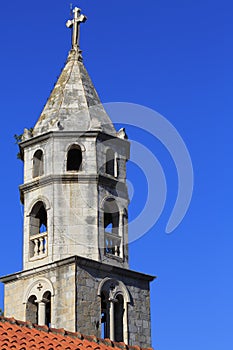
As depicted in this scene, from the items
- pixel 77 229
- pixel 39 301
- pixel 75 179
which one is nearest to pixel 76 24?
pixel 75 179

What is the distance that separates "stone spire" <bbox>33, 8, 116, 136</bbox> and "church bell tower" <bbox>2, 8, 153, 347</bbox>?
33mm

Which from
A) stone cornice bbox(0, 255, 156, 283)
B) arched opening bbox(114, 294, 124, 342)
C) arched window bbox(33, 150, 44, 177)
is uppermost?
arched window bbox(33, 150, 44, 177)

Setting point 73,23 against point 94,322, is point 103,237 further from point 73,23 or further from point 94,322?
point 73,23

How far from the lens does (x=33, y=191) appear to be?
3200 cm

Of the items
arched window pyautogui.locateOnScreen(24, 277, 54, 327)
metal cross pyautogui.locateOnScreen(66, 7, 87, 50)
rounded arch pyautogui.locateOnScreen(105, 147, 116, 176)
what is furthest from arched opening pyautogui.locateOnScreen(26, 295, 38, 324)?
metal cross pyautogui.locateOnScreen(66, 7, 87, 50)

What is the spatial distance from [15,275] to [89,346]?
25.4ft

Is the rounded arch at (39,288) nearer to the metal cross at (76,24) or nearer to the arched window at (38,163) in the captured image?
the arched window at (38,163)

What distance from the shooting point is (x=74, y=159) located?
32.8 metres

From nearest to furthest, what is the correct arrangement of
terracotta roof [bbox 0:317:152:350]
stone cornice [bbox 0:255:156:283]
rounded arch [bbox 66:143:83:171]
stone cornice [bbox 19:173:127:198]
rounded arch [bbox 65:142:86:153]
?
1. terracotta roof [bbox 0:317:152:350]
2. stone cornice [bbox 0:255:156:283]
3. stone cornice [bbox 19:173:127:198]
4. rounded arch [bbox 65:142:86:153]
5. rounded arch [bbox 66:143:83:171]

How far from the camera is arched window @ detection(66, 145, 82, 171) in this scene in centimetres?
3240

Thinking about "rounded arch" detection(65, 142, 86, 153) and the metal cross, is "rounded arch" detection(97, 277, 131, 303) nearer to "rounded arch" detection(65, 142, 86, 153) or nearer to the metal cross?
"rounded arch" detection(65, 142, 86, 153)

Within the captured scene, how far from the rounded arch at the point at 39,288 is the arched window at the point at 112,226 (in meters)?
2.04

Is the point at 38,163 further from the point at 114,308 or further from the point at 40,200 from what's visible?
the point at 114,308

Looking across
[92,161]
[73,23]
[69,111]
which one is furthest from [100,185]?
[73,23]
